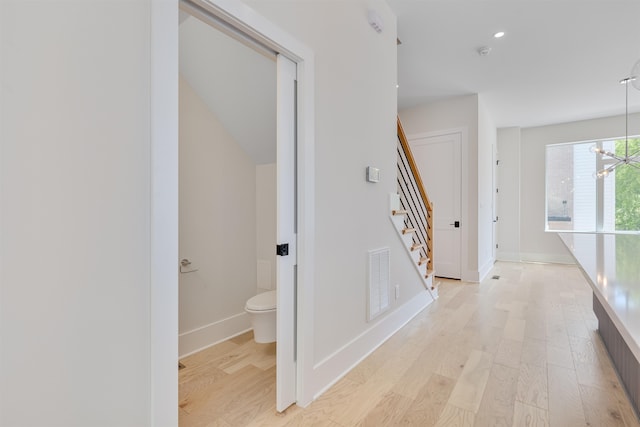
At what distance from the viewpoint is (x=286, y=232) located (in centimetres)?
158

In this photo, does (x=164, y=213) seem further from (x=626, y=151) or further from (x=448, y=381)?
(x=626, y=151)

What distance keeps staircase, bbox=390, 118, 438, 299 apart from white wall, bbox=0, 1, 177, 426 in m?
1.98

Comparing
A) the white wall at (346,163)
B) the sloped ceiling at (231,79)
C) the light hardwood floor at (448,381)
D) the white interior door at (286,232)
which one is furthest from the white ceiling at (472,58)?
the light hardwood floor at (448,381)

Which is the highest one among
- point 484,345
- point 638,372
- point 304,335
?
point 304,335

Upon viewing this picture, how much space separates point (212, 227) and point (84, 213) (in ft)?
5.32

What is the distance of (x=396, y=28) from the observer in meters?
2.76

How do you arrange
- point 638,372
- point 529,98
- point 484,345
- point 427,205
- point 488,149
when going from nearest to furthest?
1. point 638,372
2. point 484,345
3. point 427,205
4. point 529,98
5. point 488,149

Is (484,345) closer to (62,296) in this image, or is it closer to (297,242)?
(297,242)

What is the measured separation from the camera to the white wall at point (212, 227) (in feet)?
7.56

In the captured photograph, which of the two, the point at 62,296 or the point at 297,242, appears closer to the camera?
the point at 62,296

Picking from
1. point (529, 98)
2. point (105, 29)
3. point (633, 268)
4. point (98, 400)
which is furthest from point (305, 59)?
point (529, 98)

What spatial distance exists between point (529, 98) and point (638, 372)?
429 cm

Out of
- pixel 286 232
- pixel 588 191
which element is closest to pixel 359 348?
pixel 286 232

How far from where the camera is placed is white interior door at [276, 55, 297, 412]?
157 cm
